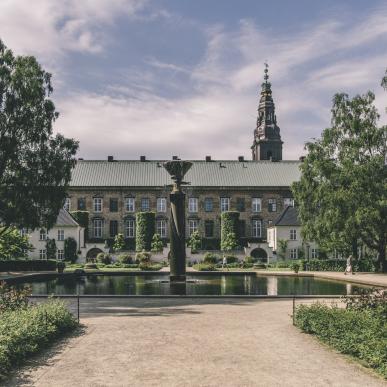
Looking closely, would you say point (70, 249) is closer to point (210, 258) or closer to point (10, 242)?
point (210, 258)

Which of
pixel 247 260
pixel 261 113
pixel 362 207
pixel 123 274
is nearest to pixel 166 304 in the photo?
pixel 123 274

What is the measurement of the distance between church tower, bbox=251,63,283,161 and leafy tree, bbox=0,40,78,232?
49958mm

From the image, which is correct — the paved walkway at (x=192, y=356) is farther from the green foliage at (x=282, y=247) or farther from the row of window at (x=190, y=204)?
the row of window at (x=190, y=204)

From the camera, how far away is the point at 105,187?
64.9m

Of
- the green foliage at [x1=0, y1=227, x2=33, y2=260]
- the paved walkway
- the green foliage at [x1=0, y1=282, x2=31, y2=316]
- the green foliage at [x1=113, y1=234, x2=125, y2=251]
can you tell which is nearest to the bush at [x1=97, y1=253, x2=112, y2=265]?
the green foliage at [x1=113, y1=234, x2=125, y2=251]

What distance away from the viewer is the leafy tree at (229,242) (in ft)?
203

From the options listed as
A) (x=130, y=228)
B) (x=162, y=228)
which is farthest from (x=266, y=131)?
(x=130, y=228)

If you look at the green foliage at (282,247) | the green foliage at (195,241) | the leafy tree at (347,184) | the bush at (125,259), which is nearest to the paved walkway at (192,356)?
the leafy tree at (347,184)

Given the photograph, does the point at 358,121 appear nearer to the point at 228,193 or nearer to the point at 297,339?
the point at 228,193

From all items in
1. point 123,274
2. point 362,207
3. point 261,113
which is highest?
point 261,113

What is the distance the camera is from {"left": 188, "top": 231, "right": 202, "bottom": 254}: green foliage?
6106 centimetres

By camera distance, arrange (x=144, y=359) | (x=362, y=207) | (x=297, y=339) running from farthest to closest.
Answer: (x=362, y=207)
(x=297, y=339)
(x=144, y=359)

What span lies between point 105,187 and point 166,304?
1865 inches

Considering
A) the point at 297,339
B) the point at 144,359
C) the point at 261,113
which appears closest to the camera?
the point at 144,359
